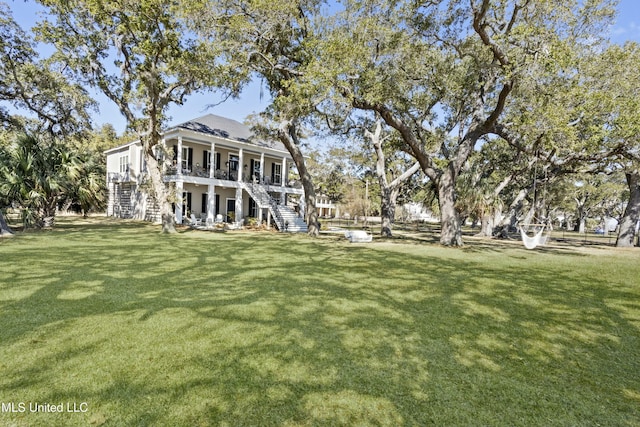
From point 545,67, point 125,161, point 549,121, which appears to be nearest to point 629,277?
point 549,121

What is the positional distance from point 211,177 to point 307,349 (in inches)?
777

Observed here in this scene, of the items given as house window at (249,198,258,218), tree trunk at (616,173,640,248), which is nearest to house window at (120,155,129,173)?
house window at (249,198,258,218)

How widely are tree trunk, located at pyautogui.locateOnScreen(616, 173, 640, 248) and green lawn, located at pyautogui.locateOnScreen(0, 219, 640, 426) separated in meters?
16.0

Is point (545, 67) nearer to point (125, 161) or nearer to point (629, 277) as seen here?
point (629, 277)

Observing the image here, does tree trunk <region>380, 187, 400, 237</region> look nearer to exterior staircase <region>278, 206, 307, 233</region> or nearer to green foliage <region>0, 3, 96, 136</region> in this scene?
exterior staircase <region>278, 206, 307, 233</region>

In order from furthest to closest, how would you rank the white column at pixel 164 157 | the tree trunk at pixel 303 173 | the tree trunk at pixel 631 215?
the white column at pixel 164 157 → the tree trunk at pixel 631 215 → the tree trunk at pixel 303 173

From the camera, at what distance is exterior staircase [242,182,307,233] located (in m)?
21.1

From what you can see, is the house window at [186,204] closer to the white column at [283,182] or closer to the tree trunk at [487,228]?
the white column at [283,182]

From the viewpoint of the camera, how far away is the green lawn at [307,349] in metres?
2.55

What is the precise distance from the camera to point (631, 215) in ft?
A: 61.0

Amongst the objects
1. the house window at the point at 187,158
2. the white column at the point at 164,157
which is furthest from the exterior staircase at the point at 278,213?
the white column at the point at 164,157

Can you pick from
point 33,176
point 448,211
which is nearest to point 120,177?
point 33,176

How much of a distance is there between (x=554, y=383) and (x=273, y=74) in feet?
52.6

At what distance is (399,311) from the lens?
5043 mm
